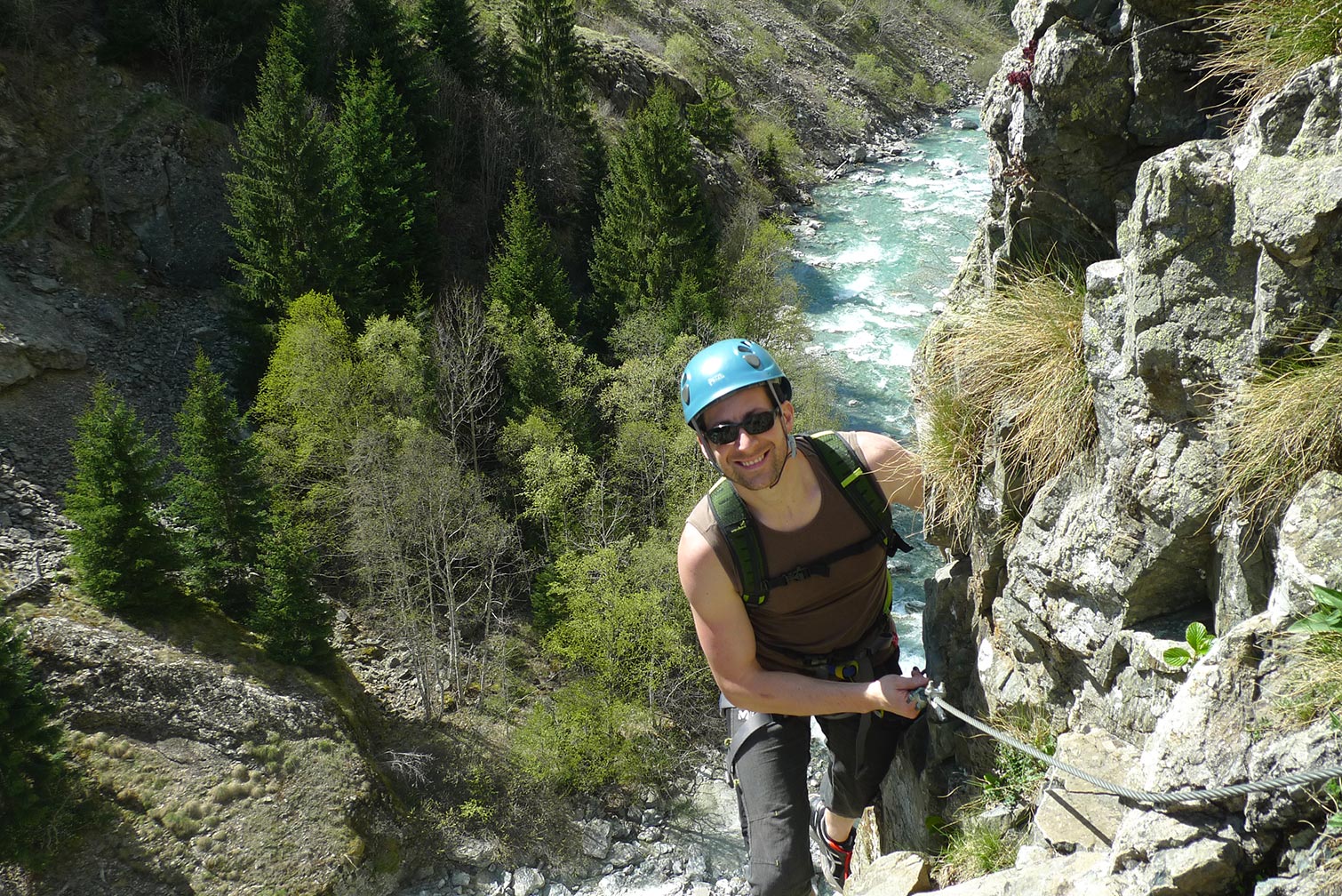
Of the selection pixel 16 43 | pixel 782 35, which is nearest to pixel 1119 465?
pixel 16 43

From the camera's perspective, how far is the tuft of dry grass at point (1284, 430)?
304 centimetres

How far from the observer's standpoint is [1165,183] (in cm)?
368

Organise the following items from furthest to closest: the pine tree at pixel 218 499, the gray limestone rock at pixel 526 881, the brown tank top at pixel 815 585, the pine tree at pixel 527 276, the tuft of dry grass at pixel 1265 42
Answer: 1. the pine tree at pixel 527 276
2. the pine tree at pixel 218 499
3. the gray limestone rock at pixel 526 881
4. the brown tank top at pixel 815 585
5. the tuft of dry grass at pixel 1265 42

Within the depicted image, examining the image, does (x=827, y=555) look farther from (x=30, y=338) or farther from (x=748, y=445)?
(x=30, y=338)

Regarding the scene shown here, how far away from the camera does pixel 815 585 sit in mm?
4621

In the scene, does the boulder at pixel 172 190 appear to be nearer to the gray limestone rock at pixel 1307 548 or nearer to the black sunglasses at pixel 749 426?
the black sunglasses at pixel 749 426

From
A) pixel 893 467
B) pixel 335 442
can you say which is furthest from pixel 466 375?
pixel 893 467

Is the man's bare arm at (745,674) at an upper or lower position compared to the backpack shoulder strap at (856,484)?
lower

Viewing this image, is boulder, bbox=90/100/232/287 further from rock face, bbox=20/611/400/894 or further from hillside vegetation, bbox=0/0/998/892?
rock face, bbox=20/611/400/894

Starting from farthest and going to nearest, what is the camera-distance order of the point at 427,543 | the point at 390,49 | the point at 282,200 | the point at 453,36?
the point at 453,36 → the point at 390,49 → the point at 282,200 → the point at 427,543

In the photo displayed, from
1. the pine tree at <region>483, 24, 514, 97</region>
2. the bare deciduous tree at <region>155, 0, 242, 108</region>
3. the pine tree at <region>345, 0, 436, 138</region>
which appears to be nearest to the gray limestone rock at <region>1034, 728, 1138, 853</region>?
the pine tree at <region>345, 0, 436, 138</region>

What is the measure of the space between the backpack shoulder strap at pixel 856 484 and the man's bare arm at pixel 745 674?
0.78 meters

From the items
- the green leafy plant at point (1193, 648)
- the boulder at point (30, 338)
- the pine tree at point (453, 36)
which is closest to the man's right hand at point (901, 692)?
the green leafy plant at point (1193, 648)

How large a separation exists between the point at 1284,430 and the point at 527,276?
24512 millimetres
